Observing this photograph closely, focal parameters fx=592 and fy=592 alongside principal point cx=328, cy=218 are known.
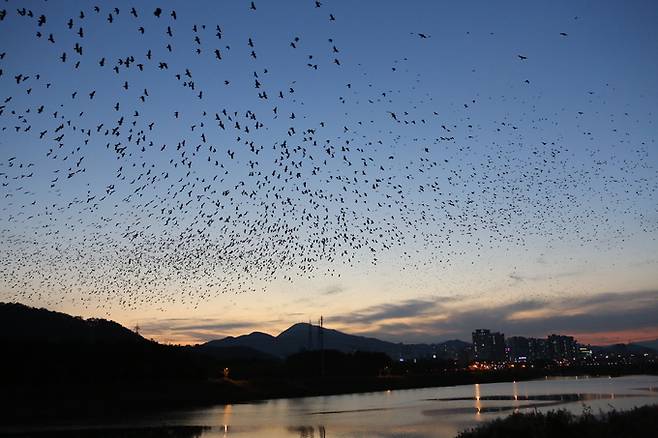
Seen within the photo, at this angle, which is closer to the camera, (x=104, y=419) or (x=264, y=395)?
(x=104, y=419)

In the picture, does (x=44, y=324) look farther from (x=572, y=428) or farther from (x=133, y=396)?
(x=572, y=428)

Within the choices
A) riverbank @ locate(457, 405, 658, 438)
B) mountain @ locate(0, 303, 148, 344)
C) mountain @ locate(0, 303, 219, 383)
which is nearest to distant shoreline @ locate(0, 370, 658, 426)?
mountain @ locate(0, 303, 219, 383)

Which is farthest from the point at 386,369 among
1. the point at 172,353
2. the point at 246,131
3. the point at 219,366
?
the point at 246,131

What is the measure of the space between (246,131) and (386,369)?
14060cm

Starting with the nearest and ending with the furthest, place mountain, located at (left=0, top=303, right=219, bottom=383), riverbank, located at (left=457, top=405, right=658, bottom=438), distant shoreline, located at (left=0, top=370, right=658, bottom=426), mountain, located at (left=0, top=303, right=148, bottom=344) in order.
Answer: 1. riverbank, located at (left=457, top=405, right=658, bottom=438)
2. distant shoreline, located at (left=0, top=370, right=658, bottom=426)
3. mountain, located at (left=0, top=303, right=219, bottom=383)
4. mountain, located at (left=0, top=303, right=148, bottom=344)

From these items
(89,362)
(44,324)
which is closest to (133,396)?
(89,362)

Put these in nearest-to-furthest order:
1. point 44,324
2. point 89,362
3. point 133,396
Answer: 1. point 133,396
2. point 89,362
3. point 44,324

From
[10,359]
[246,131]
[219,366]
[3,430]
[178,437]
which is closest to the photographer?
[246,131]

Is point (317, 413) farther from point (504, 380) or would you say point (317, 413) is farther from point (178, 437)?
point (504, 380)

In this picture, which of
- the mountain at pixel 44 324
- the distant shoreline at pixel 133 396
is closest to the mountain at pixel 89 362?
the distant shoreline at pixel 133 396

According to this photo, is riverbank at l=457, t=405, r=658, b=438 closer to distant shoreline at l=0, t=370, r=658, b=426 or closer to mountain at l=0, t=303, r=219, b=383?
distant shoreline at l=0, t=370, r=658, b=426

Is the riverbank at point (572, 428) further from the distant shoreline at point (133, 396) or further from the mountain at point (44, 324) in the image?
the mountain at point (44, 324)

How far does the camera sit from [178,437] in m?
40.4

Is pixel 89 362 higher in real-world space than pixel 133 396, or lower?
higher
